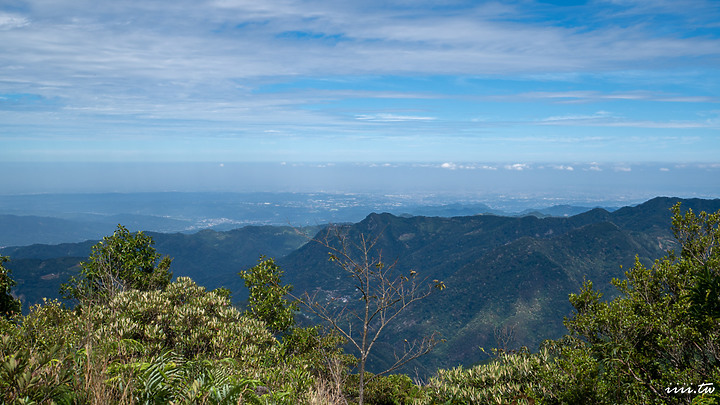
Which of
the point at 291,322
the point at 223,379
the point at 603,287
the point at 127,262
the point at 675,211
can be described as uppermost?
the point at 675,211

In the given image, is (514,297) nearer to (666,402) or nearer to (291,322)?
(291,322)

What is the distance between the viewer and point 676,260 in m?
16.1

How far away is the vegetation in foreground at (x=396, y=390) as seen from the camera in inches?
211

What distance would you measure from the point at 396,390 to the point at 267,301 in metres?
12.1

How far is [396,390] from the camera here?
21922 millimetres

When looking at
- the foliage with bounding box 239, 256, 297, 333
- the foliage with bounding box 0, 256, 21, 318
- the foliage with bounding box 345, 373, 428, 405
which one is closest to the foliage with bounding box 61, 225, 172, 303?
the foliage with bounding box 0, 256, 21, 318

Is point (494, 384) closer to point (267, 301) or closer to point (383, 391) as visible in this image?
point (383, 391)

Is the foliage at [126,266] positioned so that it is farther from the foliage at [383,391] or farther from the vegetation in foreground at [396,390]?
the foliage at [383,391]

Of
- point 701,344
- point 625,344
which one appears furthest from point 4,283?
point 701,344

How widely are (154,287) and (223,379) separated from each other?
97.9 ft

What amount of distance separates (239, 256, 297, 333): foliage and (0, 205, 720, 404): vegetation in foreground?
7809mm

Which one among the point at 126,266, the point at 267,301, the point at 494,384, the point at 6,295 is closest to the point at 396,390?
the point at 494,384

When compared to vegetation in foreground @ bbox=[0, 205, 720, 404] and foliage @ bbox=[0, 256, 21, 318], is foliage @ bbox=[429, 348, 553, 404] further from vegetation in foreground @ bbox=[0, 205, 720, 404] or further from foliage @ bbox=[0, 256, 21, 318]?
foliage @ bbox=[0, 256, 21, 318]

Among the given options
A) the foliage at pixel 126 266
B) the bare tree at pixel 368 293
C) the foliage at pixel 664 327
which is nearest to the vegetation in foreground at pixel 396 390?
the foliage at pixel 664 327
